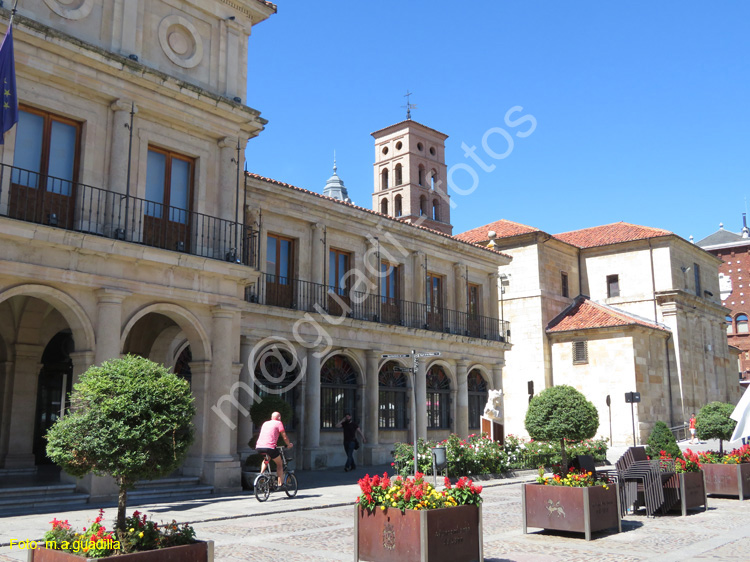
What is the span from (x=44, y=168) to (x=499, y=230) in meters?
31.3

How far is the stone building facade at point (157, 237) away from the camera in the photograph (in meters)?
13.8

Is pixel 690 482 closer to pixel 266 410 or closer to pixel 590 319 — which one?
pixel 266 410

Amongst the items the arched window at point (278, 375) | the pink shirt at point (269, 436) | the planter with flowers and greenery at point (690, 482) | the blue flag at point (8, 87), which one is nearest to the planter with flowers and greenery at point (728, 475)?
the planter with flowers and greenery at point (690, 482)

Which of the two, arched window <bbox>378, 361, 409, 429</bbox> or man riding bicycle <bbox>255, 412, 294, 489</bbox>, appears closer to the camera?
man riding bicycle <bbox>255, 412, 294, 489</bbox>

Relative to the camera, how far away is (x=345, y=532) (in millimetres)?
10766

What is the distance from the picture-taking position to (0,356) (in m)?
16.8

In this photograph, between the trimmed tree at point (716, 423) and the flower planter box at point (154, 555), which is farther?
the trimmed tree at point (716, 423)

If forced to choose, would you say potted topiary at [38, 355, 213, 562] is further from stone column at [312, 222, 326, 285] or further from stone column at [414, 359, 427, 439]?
stone column at [414, 359, 427, 439]

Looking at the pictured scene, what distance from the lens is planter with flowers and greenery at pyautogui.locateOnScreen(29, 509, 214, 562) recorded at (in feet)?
19.5

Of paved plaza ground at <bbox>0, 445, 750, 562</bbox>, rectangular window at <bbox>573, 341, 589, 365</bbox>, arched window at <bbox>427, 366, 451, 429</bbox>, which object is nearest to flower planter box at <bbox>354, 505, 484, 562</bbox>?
paved plaza ground at <bbox>0, 445, 750, 562</bbox>

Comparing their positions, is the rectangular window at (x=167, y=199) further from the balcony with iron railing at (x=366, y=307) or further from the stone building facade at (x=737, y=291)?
the stone building facade at (x=737, y=291)

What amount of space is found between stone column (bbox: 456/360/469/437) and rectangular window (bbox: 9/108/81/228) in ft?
59.1

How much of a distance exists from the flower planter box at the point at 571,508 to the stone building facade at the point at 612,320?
2458cm

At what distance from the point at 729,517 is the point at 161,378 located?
9.99 metres
